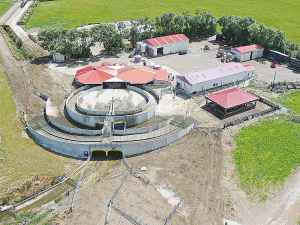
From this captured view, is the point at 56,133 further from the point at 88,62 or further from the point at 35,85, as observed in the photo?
the point at 88,62

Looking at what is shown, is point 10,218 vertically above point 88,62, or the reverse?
point 88,62

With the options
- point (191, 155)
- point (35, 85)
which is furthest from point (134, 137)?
point (35, 85)

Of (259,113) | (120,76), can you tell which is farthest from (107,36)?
(259,113)

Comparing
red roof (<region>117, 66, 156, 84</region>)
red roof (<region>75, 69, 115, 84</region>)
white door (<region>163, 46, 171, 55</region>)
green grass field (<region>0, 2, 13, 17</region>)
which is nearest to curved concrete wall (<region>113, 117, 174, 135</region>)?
red roof (<region>117, 66, 156, 84</region>)

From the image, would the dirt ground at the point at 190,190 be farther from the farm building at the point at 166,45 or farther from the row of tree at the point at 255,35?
the row of tree at the point at 255,35

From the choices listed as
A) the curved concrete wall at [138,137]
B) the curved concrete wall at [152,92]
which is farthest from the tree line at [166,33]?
the curved concrete wall at [138,137]

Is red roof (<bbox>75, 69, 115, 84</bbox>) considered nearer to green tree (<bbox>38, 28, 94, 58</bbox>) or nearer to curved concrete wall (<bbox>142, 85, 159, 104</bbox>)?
curved concrete wall (<bbox>142, 85, 159, 104</bbox>)

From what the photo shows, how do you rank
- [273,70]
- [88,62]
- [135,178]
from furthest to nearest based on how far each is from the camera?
[88,62] < [273,70] < [135,178]
